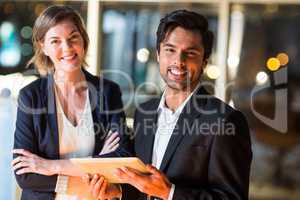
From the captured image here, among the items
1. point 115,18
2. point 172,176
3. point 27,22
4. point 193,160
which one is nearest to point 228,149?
point 193,160

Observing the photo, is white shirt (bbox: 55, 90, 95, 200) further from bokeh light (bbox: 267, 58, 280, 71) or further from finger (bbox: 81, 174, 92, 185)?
bokeh light (bbox: 267, 58, 280, 71)

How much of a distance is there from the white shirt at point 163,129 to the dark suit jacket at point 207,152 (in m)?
0.02

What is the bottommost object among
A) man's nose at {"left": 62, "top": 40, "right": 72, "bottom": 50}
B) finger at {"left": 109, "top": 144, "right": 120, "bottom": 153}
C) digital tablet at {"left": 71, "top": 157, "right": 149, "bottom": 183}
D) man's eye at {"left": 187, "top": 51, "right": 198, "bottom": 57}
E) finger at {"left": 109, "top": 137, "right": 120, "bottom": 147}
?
digital tablet at {"left": 71, "top": 157, "right": 149, "bottom": 183}

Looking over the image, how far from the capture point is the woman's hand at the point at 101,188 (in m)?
1.73

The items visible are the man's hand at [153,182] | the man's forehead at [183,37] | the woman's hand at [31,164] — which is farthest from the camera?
the woman's hand at [31,164]

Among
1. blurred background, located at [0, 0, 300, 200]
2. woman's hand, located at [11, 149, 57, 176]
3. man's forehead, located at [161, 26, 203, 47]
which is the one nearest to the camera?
man's forehead, located at [161, 26, 203, 47]

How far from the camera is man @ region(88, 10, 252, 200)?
155 cm

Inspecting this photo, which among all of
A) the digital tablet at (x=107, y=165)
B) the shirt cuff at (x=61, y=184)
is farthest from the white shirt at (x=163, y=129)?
the shirt cuff at (x=61, y=184)

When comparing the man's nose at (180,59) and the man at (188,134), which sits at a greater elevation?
the man's nose at (180,59)

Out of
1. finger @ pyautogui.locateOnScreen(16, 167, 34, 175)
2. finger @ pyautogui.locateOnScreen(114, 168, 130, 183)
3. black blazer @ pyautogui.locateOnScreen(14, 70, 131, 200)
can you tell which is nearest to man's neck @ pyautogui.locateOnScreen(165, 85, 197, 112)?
black blazer @ pyautogui.locateOnScreen(14, 70, 131, 200)

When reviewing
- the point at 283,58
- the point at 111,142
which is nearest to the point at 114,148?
the point at 111,142

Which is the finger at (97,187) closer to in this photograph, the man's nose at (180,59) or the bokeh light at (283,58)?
the man's nose at (180,59)

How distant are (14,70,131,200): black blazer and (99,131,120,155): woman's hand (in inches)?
0.7

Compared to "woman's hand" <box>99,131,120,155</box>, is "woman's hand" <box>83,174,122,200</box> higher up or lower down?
lower down
